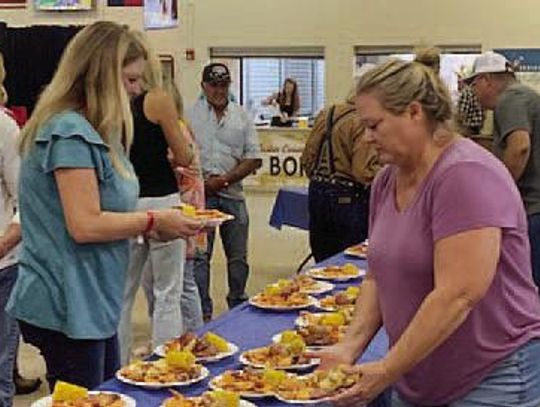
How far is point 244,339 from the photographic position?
2.53m

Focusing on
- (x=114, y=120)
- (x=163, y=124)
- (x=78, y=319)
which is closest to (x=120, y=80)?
(x=114, y=120)

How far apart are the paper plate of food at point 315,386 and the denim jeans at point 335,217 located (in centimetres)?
205

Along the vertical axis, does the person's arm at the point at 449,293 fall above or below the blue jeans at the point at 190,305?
above

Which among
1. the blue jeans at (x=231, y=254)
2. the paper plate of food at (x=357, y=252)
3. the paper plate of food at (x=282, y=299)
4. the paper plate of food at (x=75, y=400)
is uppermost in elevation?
the paper plate of food at (x=75, y=400)

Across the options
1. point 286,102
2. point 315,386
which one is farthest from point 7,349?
point 286,102

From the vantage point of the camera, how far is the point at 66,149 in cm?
213

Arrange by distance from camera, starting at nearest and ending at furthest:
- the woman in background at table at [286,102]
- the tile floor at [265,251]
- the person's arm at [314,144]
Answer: the person's arm at [314,144], the tile floor at [265,251], the woman in background at table at [286,102]

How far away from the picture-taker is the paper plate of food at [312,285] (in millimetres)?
3089

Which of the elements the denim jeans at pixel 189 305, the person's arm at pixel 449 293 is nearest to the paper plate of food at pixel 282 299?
the person's arm at pixel 449 293

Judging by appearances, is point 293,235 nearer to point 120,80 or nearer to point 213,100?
point 213,100

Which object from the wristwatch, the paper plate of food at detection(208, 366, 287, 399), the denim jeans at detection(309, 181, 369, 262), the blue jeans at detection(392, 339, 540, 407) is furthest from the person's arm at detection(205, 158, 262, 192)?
the blue jeans at detection(392, 339, 540, 407)

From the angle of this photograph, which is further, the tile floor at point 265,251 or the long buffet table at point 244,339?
the tile floor at point 265,251

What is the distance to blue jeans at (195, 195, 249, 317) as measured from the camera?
5176 millimetres

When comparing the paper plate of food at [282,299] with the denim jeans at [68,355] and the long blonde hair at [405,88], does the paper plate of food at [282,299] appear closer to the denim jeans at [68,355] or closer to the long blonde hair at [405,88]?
the denim jeans at [68,355]
